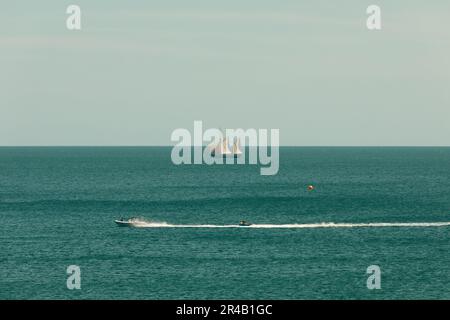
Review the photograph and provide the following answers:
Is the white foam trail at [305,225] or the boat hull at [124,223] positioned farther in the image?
the white foam trail at [305,225]

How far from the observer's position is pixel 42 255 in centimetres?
12725

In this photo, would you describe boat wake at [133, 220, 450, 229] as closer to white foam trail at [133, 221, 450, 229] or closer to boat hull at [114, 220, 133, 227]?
white foam trail at [133, 221, 450, 229]

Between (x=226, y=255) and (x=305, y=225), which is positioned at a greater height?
(x=305, y=225)

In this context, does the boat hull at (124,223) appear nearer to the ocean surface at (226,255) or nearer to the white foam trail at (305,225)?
the ocean surface at (226,255)

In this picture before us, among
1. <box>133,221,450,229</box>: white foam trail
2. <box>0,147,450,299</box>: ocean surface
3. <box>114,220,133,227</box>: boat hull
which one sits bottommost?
<box>0,147,450,299</box>: ocean surface

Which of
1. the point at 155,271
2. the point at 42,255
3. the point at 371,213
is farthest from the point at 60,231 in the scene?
the point at 371,213

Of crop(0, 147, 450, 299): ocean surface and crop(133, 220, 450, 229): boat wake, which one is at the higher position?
crop(133, 220, 450, 229): boat wake

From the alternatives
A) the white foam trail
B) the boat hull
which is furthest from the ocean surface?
the boat hull

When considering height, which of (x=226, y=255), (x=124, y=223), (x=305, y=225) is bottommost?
(x=226, y=255)

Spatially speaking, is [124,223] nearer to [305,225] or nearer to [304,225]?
[304,225]

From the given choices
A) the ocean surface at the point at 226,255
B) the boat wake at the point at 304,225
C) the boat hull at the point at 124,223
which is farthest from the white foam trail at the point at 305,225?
the boat hull at the point at 124,223

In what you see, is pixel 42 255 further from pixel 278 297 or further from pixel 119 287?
pixel 278 297

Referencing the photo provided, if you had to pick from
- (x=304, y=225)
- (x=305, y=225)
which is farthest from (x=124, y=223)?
(x=305, y=225)

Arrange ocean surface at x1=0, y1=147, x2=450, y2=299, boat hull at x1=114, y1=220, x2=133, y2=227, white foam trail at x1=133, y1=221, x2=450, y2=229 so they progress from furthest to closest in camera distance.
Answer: white foam trail at x1=133, y1=221, x2=450, y2=229, boat hull at x1=114, y1=220, x2=133, y2=227, ocean surface at x1=0, y1=147, x2=450, y2=299
